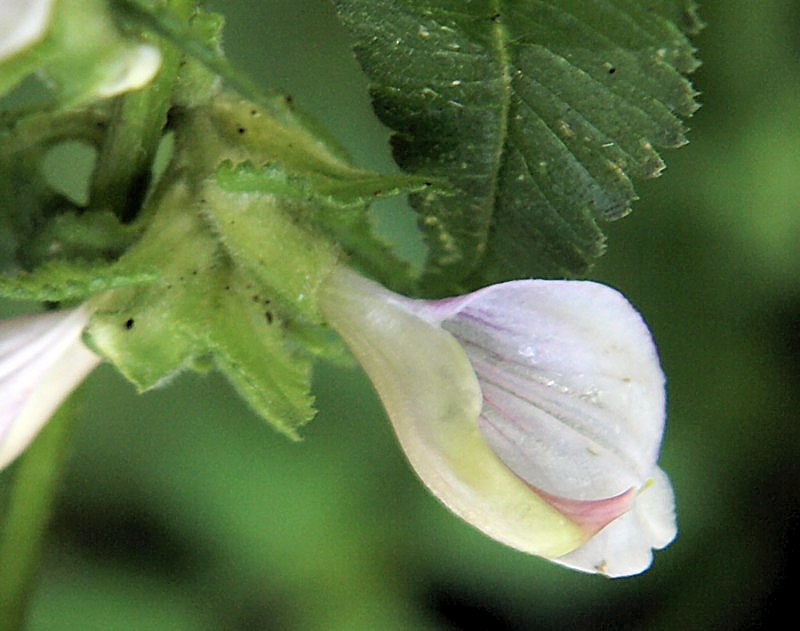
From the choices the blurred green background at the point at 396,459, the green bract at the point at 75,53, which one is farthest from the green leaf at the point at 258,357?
the blurred green background at the point at 396,459

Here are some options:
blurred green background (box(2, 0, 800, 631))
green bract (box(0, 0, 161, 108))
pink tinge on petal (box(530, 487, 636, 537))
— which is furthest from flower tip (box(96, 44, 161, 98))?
blurred green background (box(2, 0, 800, 631))

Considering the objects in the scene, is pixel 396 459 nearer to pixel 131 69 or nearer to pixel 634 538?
pixel 634 538

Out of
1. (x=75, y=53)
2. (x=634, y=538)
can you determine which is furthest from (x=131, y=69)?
(x=634, y=538)

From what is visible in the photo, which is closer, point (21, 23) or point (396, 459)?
point (21, 23)

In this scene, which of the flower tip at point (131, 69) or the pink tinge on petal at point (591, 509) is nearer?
the flower tip at point (131, 69)

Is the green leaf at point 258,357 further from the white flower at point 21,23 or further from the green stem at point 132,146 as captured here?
the white flower at point 21,23

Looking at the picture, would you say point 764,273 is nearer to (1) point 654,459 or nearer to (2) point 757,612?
(2) point 757,612

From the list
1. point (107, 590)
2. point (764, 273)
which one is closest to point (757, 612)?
point (764, 273)

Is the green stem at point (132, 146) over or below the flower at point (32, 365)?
over
